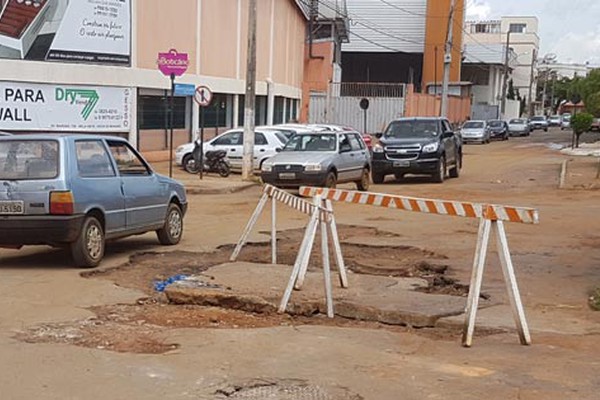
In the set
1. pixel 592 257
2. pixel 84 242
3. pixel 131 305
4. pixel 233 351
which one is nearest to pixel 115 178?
pixel 84 242

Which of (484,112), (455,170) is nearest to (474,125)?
(484,112)

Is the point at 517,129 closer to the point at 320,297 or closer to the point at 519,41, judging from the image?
the point at 519,41

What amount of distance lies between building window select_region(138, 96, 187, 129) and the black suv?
873cm

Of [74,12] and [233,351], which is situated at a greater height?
[74,12]

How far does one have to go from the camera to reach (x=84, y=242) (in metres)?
10.3

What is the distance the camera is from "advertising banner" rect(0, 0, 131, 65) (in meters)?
→ 24.8

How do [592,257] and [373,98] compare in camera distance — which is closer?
[592,257]

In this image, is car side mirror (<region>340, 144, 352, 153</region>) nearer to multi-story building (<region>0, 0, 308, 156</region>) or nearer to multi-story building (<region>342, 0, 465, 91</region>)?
multi-story building (<region>0, 0, 308, 156</region>)

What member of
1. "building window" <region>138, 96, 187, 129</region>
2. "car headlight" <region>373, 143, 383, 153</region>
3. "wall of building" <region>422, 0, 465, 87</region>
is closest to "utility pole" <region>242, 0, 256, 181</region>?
"car headlight" <region>373, 143, 383, 153</region>

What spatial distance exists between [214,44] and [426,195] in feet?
54.0

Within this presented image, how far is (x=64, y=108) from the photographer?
2658 centimetres

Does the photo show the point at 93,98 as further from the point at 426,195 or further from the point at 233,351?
the point at 233,351

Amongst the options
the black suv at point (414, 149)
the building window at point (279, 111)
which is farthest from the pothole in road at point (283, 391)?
the building window at point (279, 111)

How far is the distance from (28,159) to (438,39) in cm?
6194
